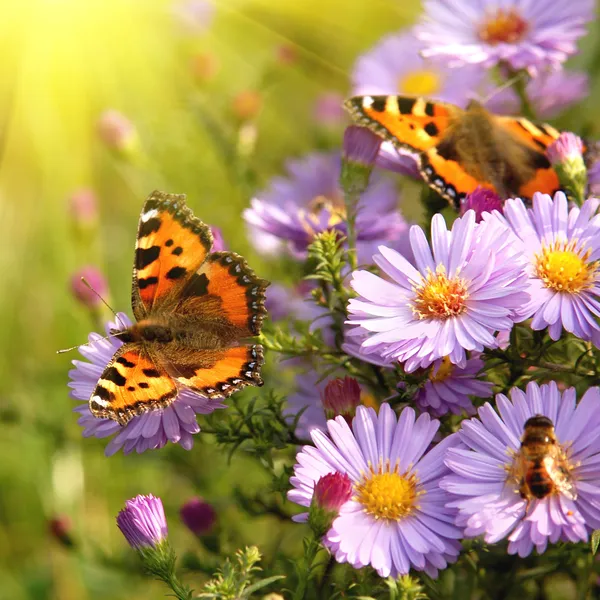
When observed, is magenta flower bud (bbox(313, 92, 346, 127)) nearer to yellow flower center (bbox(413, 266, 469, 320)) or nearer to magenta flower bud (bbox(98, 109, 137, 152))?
magenta flower bud (bbox(98, 109, 137, 152))

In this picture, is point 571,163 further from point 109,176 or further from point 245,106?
point 109,176

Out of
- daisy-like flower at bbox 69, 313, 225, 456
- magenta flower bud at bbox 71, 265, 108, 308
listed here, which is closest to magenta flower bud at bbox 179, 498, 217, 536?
daisy-like flower at bbox 69, 313, 225, 456

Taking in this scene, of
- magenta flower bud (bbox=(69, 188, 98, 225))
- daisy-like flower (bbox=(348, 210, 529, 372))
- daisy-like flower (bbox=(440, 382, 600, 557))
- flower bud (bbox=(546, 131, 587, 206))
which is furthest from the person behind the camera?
magenta flower bud (bbox=(69, 188, 98, 225))

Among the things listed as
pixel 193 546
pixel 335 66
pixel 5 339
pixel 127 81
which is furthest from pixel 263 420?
pixel 127 81

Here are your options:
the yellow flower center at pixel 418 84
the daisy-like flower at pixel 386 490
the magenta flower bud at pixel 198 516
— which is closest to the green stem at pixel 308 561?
the daisy-like flower at pixel 386 490

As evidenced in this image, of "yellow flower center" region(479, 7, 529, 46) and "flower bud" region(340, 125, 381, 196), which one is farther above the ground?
"yellow flower center" region(479, 7, 529, 46)
